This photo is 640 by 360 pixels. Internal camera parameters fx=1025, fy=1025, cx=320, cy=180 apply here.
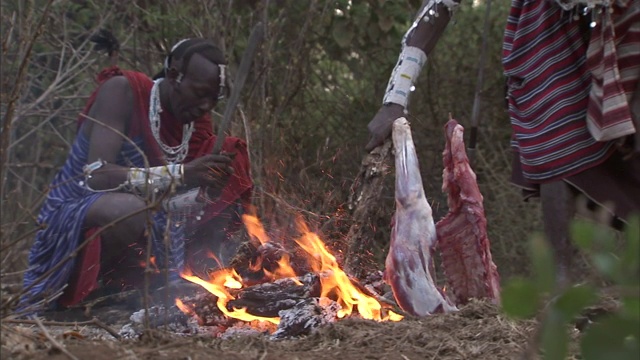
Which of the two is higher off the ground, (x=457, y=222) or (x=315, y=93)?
(x=315, y=93)

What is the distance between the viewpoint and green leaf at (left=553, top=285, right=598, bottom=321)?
41.1 inches

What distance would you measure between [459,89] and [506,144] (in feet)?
1.80

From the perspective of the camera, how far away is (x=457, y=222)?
12.7 feet

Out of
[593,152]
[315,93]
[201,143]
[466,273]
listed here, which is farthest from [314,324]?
[315,93]

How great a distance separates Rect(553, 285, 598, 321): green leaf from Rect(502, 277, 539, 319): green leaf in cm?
3

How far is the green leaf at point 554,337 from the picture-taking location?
1019 millimetres

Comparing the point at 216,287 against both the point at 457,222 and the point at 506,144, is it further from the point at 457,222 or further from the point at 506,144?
the point at 506,144

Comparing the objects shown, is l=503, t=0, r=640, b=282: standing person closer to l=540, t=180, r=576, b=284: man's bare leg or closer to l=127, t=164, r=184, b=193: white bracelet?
l=540, t=180, r=576, b=284: man's bare leg

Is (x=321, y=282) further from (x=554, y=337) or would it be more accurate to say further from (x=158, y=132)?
(x=554, y=337)

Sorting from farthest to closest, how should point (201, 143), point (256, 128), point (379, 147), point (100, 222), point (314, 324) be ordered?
point (256, 128) < point (201, 143) < point (100, 222) < point (379, 147) < point (314, 324)

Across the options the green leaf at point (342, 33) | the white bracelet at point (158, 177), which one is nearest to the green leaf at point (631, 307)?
the white bracelet at point (158, 177)

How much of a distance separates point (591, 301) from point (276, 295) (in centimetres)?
278

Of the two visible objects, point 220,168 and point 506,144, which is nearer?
point 220,168

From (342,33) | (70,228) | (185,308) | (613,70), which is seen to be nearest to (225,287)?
(185,308)
